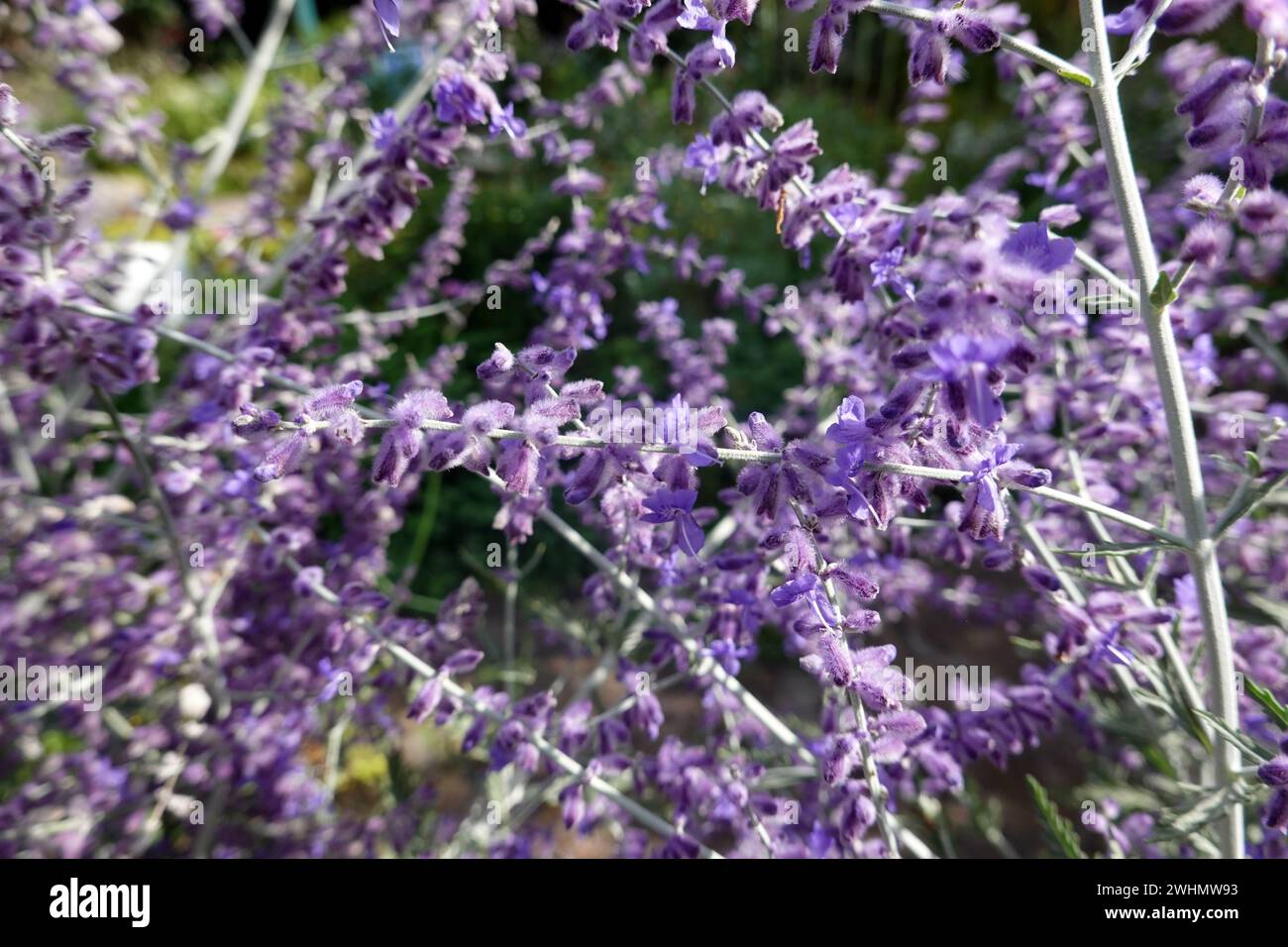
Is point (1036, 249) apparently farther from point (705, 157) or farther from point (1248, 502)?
point (705, 157)

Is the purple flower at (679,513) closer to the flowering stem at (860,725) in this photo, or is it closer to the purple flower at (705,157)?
the flowering stem at (860,725)

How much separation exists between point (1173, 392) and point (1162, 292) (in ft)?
0.59

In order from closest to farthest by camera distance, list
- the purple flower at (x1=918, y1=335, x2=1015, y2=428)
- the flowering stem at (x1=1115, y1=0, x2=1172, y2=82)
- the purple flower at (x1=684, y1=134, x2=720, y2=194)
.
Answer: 1. the purple flower at (x1=918, y1=335, x2=1015, y2=428)
2. the flowering stem at (x1=1115, y1=0, x2=1172, y2=82)
3. the purple flower at (x1=684, y1=134, x2=720, y2=194)

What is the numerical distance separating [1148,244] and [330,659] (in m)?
1.86

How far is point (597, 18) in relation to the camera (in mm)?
1429

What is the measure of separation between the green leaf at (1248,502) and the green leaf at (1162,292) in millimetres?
286

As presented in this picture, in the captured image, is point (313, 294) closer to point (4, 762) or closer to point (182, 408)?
point (182, 408)

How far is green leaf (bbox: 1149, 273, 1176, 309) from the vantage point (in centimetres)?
105

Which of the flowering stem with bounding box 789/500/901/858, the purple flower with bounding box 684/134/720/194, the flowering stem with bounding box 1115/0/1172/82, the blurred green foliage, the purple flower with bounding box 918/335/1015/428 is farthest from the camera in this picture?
the blurred green foliage

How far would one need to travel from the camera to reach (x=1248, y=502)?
113cm

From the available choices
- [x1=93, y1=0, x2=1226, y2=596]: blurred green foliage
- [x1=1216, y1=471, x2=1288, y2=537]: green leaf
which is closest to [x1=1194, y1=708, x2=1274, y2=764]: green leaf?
[x1=1216, y1=471, x2=1288, y2=537]: green leaf

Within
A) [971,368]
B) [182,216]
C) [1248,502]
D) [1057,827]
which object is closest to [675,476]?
[971,368]

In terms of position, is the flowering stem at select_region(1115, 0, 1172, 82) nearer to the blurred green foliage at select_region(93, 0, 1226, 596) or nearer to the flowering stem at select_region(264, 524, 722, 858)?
the flowering stem at select_region(264, 524, 722, 858)
